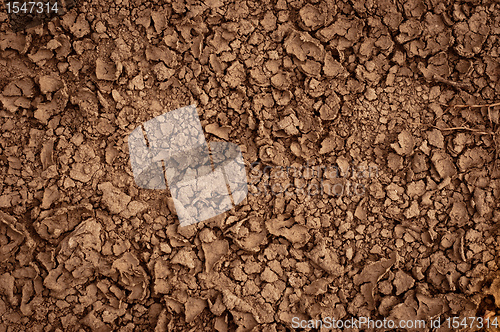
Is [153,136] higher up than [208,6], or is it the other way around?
[208,6]

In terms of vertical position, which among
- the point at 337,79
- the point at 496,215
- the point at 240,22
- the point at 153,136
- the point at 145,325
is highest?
the point at 240,22

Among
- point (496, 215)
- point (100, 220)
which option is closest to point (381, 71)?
point (496, 215)

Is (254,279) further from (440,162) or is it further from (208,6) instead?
(208,6)

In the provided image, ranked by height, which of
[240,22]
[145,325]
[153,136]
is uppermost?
[240,22]

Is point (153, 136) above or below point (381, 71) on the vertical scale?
below

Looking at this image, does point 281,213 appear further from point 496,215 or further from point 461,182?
point 496,215
